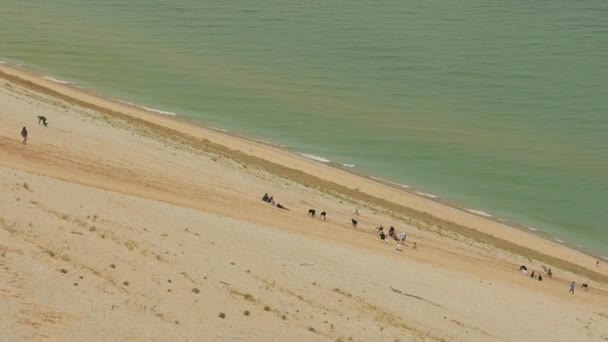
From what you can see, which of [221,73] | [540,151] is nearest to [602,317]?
[540,151]

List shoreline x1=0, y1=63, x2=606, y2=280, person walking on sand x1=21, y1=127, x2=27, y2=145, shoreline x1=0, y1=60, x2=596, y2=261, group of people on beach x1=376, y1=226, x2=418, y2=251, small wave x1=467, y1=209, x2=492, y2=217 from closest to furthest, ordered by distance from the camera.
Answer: person walking on sand x1=21, y1=127, x2=27, y2=145
group of people on beach x1=376, y1=226, x2=418, y2=251
shoreline x1=0, y1=60, x2=596, y2=261
shoreline x1=0, y1=63, x2=606, y2=280
small wave x1=467, y1=209, x2=492, y2=217

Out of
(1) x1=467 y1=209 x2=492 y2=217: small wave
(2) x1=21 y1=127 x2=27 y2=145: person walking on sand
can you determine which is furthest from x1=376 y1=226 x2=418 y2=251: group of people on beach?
(2) x1=21 y1=127 x2=27 y2=145: person walking on sand

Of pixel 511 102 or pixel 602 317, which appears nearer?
pixel 602 317

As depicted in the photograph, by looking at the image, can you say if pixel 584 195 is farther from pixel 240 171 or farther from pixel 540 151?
pixel 240 171

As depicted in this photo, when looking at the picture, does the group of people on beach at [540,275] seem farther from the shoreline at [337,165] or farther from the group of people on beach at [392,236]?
the shoreline at [337,165]

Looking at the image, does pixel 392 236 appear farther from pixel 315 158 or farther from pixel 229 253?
pixel 315 158

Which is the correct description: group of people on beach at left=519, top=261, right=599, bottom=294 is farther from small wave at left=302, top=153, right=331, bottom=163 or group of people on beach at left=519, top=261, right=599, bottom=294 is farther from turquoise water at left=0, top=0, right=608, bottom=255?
small wave at left=302, top=153, right=331, bottom=163
